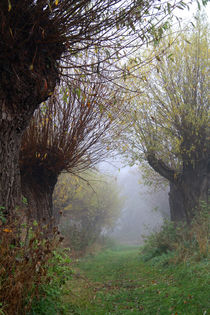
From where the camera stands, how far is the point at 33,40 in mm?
3904

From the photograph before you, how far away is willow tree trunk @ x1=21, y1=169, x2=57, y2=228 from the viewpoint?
689cm

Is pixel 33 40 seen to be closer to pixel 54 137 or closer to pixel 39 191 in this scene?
pixel 54 137

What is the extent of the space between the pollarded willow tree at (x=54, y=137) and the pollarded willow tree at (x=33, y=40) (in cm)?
230

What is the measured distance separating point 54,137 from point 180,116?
5.21 meters

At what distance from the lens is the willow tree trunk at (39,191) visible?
22.6 ft

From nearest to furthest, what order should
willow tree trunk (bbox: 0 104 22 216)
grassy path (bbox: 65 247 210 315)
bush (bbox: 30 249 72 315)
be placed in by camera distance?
bush (bbox: 30 249 72 315) < willow tree trunk (bbox: 0 104 22 216) < grassy path (bbox: 65 247 210 315)

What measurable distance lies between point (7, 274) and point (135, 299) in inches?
126

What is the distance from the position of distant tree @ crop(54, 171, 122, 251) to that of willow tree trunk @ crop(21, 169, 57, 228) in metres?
6.05

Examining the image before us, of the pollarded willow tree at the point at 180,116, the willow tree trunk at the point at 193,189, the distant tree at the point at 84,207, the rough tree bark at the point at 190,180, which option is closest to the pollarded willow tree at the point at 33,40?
the pollarded willow tree at the point at 180,116

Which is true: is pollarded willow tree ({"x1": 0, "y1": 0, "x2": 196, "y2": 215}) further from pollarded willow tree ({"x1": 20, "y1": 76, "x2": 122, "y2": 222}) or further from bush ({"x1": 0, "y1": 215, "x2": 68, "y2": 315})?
pollarded willow tree ({"x1": 20, "y1": 76, "x2": 122, "y2": 222})

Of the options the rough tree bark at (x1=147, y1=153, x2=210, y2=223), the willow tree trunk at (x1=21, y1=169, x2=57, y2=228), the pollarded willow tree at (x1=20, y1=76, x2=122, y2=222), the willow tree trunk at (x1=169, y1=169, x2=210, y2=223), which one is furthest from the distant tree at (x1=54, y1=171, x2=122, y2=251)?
the pollarded willow tree at (x1=20, y1=76, x2=122, y2=222)

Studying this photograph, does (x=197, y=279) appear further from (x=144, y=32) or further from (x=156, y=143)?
(x=156, y=143)

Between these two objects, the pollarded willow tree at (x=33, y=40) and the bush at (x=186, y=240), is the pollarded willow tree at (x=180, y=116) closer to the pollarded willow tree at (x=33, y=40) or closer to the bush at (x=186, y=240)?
the bush at (x=186, y=240)

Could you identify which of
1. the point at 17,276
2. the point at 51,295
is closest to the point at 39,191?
the point at 51,295
